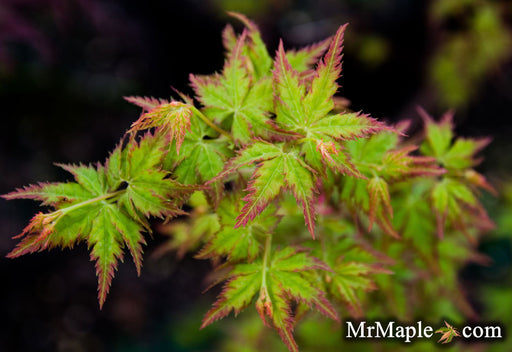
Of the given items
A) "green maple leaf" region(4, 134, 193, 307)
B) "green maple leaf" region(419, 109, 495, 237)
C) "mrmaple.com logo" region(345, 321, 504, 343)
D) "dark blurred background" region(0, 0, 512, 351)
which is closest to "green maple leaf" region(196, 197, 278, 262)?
"green maple leaf" region(4, 134, 193, 307)

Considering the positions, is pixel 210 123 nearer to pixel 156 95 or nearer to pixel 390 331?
pixel 390 331

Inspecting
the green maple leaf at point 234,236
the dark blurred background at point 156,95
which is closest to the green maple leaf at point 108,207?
the green maple leaf at point 234,236

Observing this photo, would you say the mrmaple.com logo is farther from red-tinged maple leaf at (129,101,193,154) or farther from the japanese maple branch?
red-tinged maple leaf at (129,101,193,154)

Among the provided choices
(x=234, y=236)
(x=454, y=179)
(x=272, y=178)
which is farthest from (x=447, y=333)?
(x=272, y=178)

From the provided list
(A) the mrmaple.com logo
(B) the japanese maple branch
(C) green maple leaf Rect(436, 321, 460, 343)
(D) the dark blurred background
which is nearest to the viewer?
(B) the japanese maple branch

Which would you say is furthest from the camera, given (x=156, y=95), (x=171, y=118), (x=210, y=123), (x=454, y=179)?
(x=156, y=95)

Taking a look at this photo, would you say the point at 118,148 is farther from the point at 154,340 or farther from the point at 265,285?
the point at 154,340

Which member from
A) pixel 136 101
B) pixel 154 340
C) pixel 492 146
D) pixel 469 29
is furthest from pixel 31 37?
pixel 492 146
